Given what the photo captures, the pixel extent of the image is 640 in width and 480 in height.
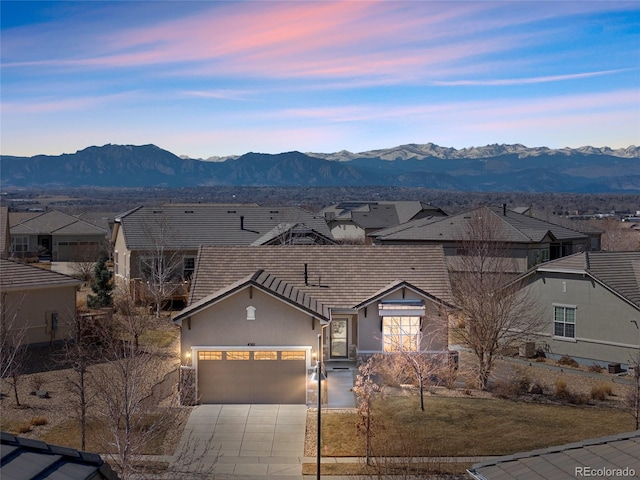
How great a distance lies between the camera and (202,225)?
168 ft

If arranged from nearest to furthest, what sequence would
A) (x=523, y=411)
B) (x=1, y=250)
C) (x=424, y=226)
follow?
(x=523, y=411)
(x=1, y=250)
(x=424, y=226)

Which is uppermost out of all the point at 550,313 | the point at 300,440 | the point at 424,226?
the point at 424,226

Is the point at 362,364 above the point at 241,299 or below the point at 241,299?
below

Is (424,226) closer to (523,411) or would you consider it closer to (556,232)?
(556,232)

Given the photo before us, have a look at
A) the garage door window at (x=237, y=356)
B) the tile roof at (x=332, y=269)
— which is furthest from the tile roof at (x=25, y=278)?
the garage door window at (x=237, y=356)

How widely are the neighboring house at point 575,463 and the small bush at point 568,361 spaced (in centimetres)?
2241

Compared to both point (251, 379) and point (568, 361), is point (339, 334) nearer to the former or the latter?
point (251, 379)

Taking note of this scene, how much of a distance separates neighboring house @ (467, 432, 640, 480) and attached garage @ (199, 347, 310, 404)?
1504cm

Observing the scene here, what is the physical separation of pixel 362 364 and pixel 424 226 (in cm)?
3187

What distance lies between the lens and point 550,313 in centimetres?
3247

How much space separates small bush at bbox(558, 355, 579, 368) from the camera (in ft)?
101

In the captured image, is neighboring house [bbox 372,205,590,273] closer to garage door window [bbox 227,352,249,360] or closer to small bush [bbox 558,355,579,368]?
small bush [bbox 558,355,579,368]

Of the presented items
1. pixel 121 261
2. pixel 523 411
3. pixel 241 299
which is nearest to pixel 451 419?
pixel 523 411

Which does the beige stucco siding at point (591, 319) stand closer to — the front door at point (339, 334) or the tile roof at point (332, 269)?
the tile roof at point (332, 269)
